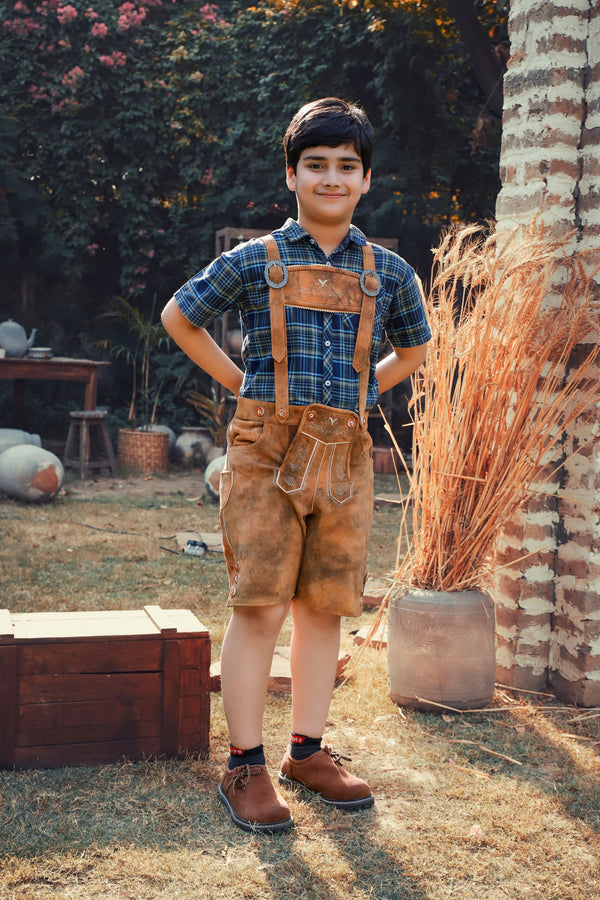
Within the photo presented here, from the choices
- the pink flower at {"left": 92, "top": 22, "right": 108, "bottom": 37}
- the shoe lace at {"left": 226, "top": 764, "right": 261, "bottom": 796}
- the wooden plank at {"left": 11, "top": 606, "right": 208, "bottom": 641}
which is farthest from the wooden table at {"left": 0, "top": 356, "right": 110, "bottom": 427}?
the shoe lace at {"left": 226, "top": 764, "right": 261, "bottom": 796}

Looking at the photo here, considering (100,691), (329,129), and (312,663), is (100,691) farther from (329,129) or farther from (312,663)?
(329,129)

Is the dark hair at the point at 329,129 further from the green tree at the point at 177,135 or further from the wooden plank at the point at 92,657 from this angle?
the green tree at the point at 177,135

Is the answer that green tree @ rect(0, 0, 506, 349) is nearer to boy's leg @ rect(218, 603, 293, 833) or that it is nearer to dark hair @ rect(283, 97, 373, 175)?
dark hair @ rect(283, 97, 373, 175)

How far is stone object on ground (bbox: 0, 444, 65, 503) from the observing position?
6.06m

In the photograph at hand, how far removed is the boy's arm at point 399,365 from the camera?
7.72 feet

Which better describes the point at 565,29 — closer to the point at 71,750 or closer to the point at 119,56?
the point at 71,750

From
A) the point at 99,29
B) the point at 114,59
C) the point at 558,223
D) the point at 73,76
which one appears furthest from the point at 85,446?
the point at 558,223

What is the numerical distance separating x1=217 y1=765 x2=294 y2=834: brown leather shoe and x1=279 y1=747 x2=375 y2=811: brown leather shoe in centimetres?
12

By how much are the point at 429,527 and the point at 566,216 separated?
42.9 inches

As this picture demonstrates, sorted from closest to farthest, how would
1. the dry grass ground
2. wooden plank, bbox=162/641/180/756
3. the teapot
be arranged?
the dry grass ground < wooden plank, bbox=162/641/180/756 < the teapot

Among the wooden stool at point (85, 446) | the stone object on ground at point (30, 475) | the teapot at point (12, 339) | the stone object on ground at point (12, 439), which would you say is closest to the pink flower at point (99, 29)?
the teapot at point (12, 339)

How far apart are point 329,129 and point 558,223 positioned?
1118 millimetres

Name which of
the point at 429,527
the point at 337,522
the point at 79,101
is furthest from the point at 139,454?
the point at 337,522

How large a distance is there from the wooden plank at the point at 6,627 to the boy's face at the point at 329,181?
4.14 feet
